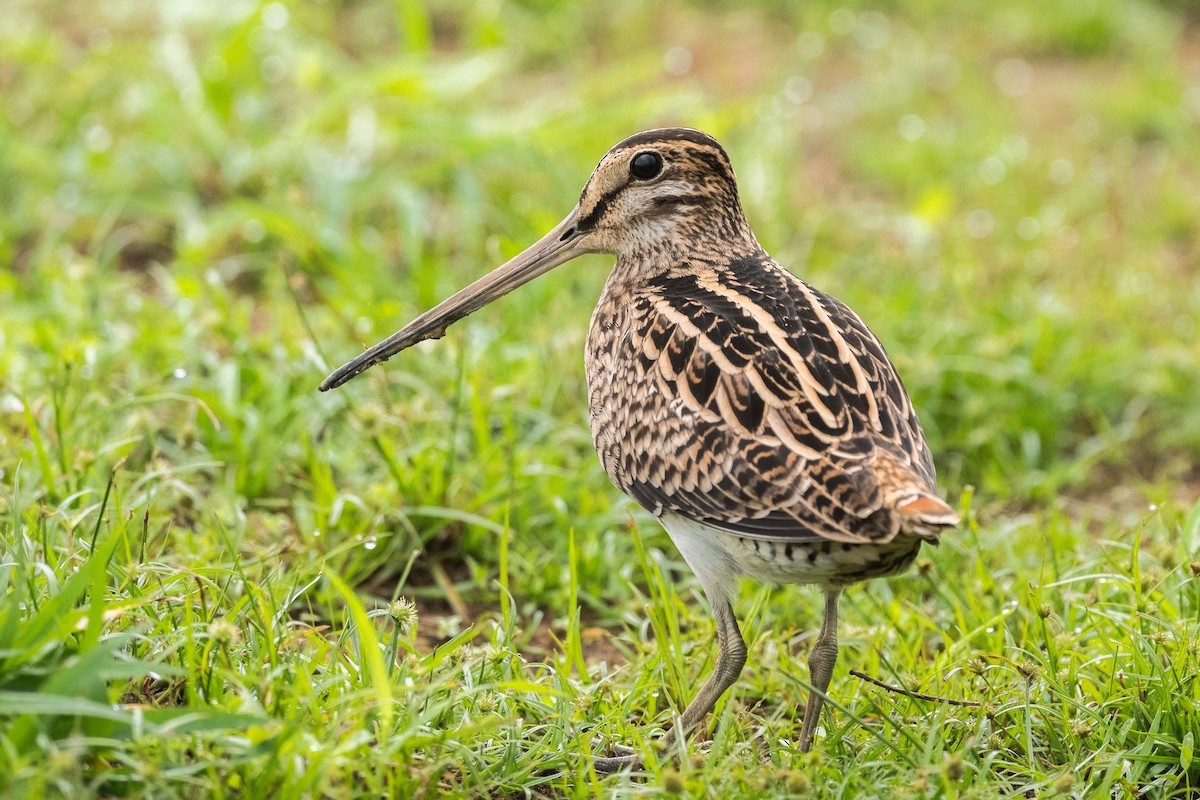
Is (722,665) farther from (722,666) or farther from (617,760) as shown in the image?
(617,760)

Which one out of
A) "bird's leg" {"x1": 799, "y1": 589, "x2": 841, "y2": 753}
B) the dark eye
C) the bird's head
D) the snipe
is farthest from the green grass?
the dark eye

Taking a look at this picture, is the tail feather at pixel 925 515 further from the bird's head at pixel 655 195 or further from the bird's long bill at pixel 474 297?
the bird's long bill at pixel 474 297

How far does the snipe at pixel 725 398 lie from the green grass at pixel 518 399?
35cm

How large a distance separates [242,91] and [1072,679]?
224 inches

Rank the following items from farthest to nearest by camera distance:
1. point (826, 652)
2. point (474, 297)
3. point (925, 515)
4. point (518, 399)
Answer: point (518, 399) < point (474, 297) < point (826, 652) < point (925, 515)

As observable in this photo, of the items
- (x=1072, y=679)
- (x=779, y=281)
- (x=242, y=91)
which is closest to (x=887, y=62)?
(x=242, y=91)

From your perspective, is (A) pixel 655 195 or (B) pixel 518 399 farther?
(B) pixel 518 399

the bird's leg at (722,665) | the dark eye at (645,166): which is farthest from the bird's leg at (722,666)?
the dark eye at (645,166)

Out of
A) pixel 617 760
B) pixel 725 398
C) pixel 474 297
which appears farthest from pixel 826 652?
pixel 474 297

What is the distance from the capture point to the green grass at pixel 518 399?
3.33 meters

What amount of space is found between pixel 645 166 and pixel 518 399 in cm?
148

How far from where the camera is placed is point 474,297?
4.23m

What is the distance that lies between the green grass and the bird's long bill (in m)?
0.44

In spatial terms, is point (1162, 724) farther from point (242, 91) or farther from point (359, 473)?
point (242, 91)
